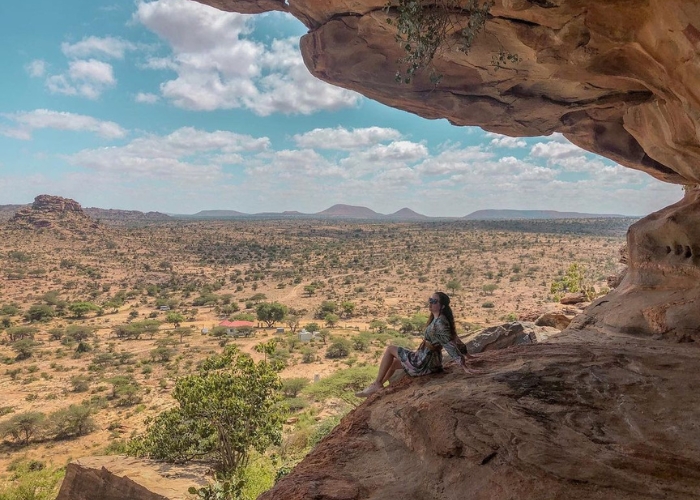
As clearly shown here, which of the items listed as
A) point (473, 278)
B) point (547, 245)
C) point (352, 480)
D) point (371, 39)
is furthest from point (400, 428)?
point (547, 245)

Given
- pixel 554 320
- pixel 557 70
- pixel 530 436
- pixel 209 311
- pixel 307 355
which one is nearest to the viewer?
pixel 530 436

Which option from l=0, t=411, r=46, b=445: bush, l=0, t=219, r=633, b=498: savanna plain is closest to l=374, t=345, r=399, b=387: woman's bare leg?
l=0, t=219, r=633, b=498: savanna plain

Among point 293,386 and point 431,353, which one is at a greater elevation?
point 431,353

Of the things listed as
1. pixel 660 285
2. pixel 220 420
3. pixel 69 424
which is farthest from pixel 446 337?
pixel 69 424

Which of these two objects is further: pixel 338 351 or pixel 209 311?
pixel 209 311

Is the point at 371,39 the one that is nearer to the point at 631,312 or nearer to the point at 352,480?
the point at 631,312

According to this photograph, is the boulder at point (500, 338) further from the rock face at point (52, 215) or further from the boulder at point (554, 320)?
the rock face at point (52, 215)

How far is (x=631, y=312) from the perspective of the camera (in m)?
7.99

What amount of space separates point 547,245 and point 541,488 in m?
77.8

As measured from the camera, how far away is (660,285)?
28.2ft

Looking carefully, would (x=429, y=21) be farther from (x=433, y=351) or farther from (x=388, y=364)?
(x=388, y=364)

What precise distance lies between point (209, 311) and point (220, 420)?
1491 inches

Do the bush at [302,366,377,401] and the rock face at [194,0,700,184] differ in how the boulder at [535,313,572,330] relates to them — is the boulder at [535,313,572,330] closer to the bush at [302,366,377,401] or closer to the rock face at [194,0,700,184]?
the rock face at [194,0,700,184]

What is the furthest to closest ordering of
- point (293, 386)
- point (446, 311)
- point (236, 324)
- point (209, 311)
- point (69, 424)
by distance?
point (209, 311) < point (236, 324) < point (293, 386) < point (69, 424) < point (446, 311)
